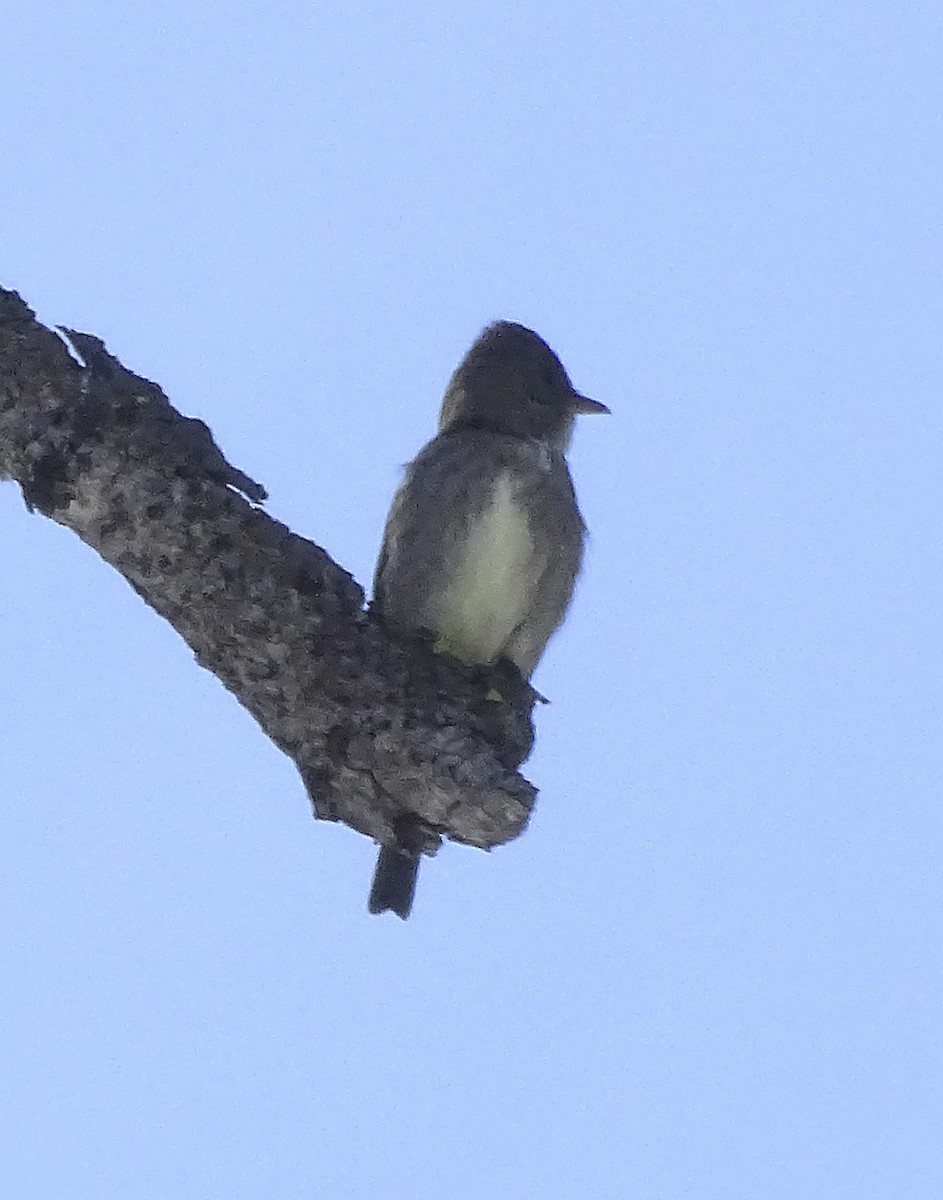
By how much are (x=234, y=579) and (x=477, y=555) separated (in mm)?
1613

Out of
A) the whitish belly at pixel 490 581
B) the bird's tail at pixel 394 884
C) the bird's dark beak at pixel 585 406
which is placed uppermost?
the bird's dark beak at pixel 585 406

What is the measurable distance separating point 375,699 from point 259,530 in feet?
2.01

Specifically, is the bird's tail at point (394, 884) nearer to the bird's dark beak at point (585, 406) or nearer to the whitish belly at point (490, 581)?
the whitish belly at point (490, 581)

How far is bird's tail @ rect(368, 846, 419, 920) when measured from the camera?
5.95 meters

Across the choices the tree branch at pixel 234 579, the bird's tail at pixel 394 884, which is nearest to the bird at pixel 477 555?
the bird's tail at pixel 394 884

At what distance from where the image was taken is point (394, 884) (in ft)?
19.7

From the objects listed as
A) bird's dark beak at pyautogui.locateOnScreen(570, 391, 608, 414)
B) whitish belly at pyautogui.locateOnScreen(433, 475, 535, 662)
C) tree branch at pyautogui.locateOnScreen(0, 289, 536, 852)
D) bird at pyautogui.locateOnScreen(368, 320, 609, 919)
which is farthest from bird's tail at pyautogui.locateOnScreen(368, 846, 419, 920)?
bird's dark beak at pyautogui.locateOnScreen(570, 391, 608, 414)

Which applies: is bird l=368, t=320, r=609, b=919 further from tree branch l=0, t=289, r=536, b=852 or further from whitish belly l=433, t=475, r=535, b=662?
tree branch l=0, t=289, r=536, b=852

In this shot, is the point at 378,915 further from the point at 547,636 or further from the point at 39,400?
the point at 39,400

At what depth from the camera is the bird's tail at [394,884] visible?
5953 millimetres

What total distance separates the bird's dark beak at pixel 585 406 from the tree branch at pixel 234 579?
2.62 metres

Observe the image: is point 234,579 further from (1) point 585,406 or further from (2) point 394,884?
(1) point 585,406

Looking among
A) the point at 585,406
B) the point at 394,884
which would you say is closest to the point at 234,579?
the point at 394,884

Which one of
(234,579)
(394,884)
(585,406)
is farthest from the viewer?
(585,406)
